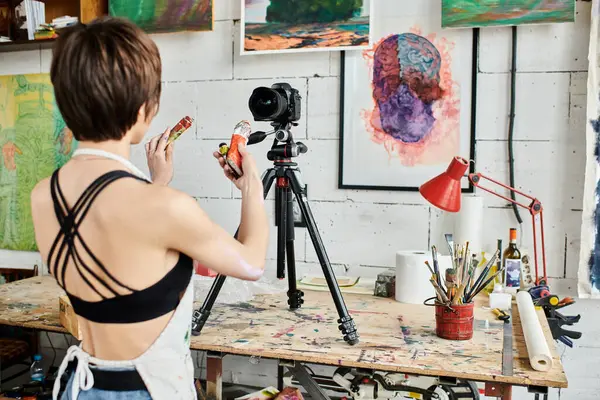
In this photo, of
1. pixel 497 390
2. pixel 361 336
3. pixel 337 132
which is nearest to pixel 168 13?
pixel 337 132

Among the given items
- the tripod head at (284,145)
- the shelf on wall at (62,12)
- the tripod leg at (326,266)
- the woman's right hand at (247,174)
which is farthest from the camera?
the shelf on wall at (62,12)

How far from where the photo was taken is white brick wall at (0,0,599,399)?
2.44 meters

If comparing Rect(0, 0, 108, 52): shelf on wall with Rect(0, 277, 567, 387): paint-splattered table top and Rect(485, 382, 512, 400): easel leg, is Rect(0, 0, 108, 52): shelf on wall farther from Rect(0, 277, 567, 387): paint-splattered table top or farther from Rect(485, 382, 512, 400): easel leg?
Rect(485, 382, 512, 400): easel leg

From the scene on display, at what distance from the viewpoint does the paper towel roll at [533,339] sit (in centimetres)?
154

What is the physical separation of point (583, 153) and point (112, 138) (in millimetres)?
2015

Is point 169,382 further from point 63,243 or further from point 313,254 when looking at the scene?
point 313,254

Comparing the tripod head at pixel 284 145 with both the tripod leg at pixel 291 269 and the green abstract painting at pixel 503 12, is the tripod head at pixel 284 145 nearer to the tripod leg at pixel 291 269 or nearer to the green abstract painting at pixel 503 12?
the tripod leg at pixel 291 269

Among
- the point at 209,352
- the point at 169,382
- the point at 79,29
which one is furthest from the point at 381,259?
the point at 79,29

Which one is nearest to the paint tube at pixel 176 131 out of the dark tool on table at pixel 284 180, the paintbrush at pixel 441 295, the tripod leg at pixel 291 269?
the dark tool on table at pixel 284 180

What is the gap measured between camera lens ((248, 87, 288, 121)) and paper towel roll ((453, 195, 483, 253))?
1000mm

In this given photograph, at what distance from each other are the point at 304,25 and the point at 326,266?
4.38 feet

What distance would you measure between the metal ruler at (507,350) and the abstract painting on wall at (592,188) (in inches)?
24.6

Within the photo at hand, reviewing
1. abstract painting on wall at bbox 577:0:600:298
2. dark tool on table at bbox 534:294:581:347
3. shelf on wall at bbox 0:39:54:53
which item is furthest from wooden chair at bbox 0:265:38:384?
abstract painting on wall at bbox 577:0:600:298

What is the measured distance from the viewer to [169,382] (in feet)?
3.64
